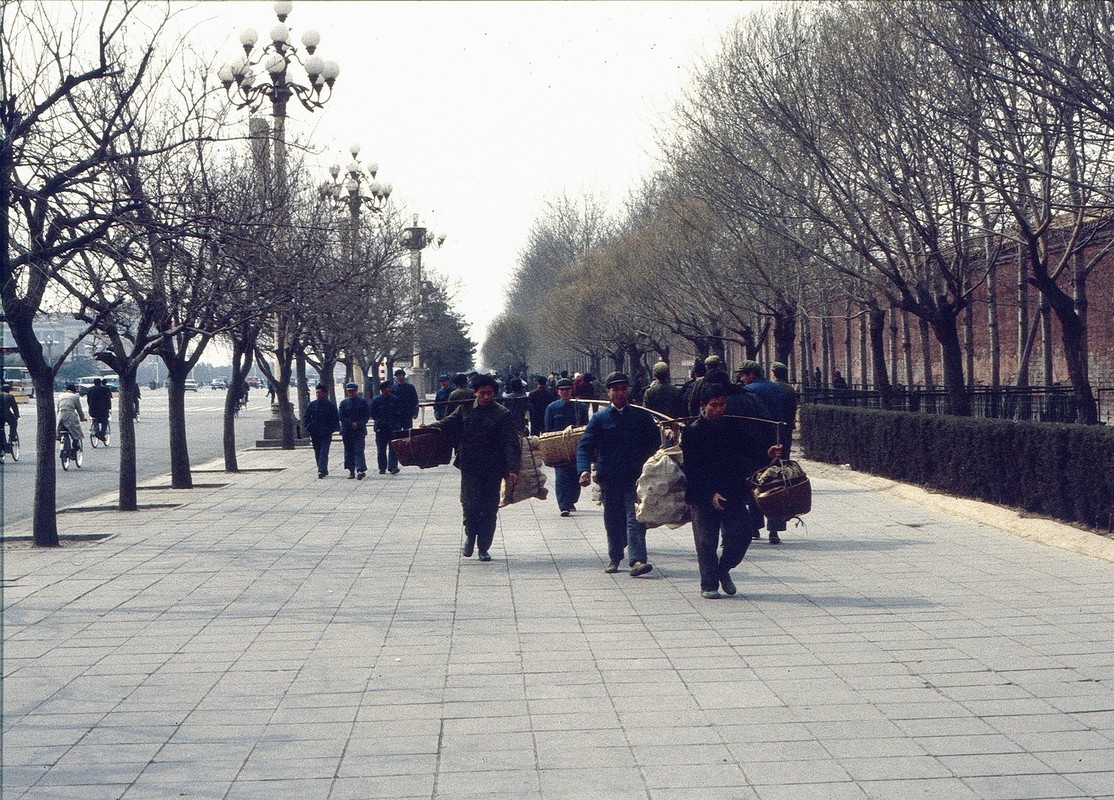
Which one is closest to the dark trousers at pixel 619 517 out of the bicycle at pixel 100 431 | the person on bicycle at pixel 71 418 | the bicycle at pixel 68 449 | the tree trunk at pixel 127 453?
the tree trunk at pixel 127 453

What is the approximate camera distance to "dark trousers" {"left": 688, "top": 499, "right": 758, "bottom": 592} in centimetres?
981

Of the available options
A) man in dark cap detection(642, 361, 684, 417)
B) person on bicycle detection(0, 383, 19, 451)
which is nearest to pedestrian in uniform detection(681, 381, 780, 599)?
man in dark cap detection(642, 361, 684, 417)

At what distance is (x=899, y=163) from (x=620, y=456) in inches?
432

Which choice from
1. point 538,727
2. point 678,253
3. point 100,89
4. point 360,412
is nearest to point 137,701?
point 538,727

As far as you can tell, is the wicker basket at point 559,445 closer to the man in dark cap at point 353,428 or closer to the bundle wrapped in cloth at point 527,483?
the bundle wrapped in cloth at point 527,483

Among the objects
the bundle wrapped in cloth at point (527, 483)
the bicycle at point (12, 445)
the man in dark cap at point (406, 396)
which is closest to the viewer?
the bundle wrapped in cloth at point (527, 483)

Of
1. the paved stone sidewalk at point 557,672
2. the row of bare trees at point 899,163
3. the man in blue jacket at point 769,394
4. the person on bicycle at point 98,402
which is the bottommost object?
the paved stone sidewalk at point 557,672

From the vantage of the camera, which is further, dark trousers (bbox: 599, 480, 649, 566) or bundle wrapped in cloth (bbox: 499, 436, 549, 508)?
bundle wrapped in cloth (bbox: 499, 436, 549, 508)

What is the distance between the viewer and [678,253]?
3772 cm

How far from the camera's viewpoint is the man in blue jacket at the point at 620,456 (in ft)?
36.2

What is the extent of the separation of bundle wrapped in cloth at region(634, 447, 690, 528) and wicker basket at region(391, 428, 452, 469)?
2468mm

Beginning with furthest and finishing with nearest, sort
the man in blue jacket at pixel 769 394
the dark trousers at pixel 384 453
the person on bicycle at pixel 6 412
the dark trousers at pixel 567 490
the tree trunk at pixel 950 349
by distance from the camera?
the person on bicycle at pixel 6 412 < the dark trousers at pixel 384 453 < the tree trunk at pixel 950 349 < the dark trousers at pixel 567 490 < the man in blue jacket at pixel 769 394

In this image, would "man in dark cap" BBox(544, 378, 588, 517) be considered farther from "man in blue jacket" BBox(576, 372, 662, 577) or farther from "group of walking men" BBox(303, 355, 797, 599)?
"man in blue jacket" BBox(576, 372, 662, 577)

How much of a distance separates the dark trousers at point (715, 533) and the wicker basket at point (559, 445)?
3.57 metres
